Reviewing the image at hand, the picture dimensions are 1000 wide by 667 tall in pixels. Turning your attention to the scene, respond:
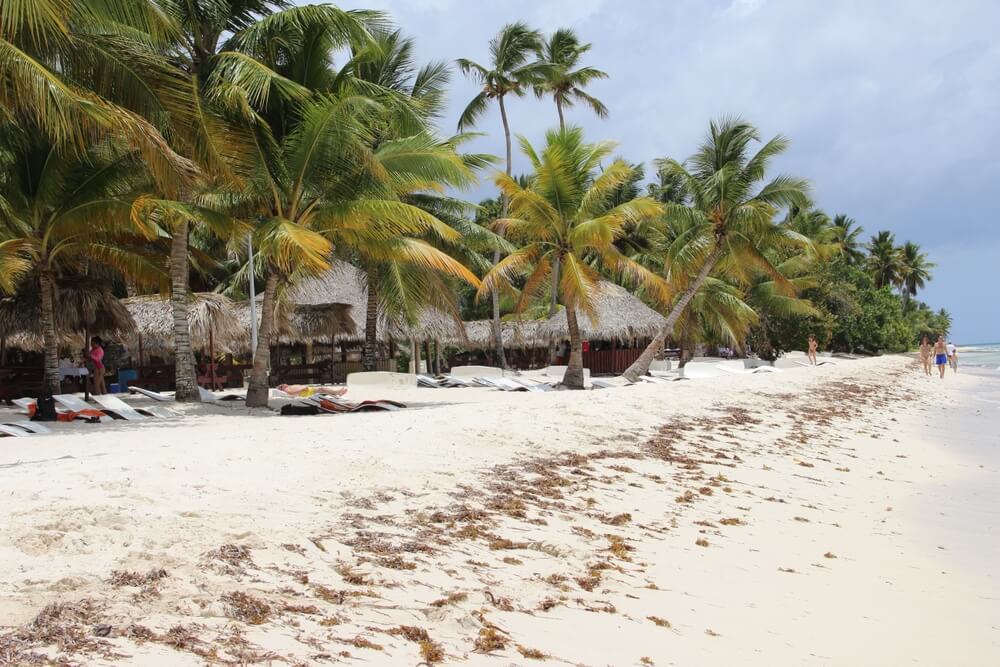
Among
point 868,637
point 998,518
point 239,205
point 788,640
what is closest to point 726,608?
point 788,640

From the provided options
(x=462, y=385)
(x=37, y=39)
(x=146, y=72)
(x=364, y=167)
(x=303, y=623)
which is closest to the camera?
(x=303, y=623)

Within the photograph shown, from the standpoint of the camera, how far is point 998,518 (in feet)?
18.5

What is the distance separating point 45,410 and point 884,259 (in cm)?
6494

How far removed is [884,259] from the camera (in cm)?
6209

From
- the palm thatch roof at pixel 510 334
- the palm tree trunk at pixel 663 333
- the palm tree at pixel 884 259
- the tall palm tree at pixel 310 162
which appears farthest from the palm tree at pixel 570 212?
the palm tree at pixel 884 259

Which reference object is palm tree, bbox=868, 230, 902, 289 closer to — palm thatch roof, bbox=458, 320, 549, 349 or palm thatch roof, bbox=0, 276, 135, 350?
palm thatch roof, bbox=458, 320, 549, 349

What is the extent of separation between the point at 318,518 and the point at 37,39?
264 inches

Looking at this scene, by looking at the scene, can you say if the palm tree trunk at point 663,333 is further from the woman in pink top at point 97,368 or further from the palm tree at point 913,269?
the palm tree at point 913,269

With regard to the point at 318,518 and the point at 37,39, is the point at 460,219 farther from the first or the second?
the point at 318,518

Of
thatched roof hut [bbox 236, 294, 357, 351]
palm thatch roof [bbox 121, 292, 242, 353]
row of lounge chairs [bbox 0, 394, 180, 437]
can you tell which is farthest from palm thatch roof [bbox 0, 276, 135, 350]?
thatched roof hut [bbox 236, 294, 357, 351]

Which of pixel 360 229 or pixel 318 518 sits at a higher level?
pixel 360 229

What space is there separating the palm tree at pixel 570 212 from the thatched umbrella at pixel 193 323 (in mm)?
6102

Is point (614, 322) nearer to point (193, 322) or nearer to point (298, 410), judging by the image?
point (193, 322)

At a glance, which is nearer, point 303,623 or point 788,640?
point 303,623
